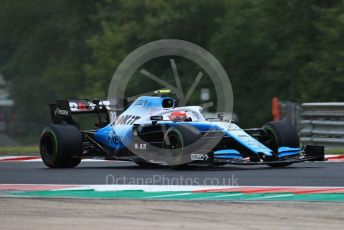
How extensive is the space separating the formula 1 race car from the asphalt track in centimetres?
21

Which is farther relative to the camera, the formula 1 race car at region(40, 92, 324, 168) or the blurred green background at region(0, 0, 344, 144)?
the blurred green background at region(0, 0, 344, 144)

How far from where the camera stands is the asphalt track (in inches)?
462

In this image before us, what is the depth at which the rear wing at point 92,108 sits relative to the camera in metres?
15.5

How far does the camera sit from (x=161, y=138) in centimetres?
1390

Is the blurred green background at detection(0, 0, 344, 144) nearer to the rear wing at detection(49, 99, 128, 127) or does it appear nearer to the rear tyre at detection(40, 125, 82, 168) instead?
the rear wing at detection(49, 99, 128, 127)

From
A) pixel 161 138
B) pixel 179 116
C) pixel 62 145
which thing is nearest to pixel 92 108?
pixel 62 145

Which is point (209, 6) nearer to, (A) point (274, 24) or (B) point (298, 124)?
(A) point (274, 24)

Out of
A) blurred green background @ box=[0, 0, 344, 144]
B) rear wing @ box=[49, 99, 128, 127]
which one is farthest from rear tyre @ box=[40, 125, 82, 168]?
blurred green background @ box=[0, 0, 344, 144]

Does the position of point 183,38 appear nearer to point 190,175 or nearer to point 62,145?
point 62,145

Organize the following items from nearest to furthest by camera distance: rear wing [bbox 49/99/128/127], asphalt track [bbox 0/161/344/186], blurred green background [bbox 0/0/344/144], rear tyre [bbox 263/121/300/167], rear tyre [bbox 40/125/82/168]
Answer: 1. asphalt track [bbox 0/161/344/186]
2. rear tyre [bbox 263/121/300/167]
3. rear tyre [bbox 40/125/82/168]
4. rear wing [bbox 49/99/128/127]
5. blurred green background [bbox 0/0/344/144]

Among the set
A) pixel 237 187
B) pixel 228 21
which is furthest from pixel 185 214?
pixel 228 21

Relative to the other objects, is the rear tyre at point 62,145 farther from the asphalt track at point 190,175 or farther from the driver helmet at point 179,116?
the driver helmet at point 179,116

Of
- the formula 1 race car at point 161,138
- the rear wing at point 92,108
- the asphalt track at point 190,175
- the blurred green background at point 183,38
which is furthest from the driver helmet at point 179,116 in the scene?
the blurred green background at point 183,38

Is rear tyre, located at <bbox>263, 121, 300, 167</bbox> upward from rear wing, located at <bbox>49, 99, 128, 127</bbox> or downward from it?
downward
